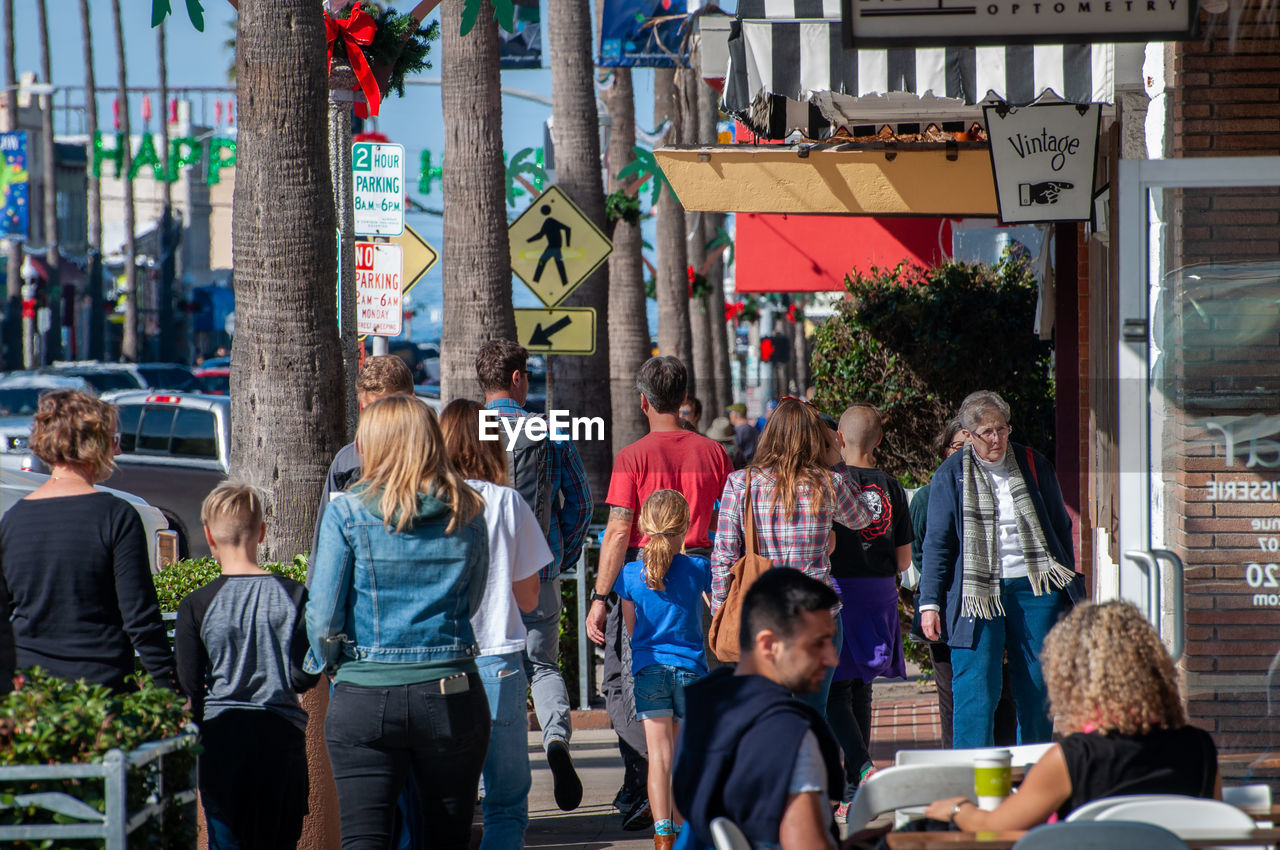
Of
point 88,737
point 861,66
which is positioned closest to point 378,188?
point 861,66

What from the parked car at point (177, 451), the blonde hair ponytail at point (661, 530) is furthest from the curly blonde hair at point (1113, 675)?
the parked car at point (177, 451)

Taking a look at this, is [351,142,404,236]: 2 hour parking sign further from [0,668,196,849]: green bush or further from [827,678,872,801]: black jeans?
[0,668,196,849]: green bush

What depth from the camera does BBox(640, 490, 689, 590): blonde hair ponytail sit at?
598cm

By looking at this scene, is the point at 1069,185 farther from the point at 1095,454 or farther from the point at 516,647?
the point at 516,647

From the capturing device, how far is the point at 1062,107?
25.1 feet

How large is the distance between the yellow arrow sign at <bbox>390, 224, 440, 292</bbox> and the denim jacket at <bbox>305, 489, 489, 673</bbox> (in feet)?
24.9

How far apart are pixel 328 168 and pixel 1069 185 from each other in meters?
3.78

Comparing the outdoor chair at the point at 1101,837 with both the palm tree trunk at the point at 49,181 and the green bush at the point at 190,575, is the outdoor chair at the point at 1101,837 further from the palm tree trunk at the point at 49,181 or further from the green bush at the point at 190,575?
the palm tree trunk at the point at 49,181

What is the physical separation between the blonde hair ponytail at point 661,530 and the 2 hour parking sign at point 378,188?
5093 millimetres

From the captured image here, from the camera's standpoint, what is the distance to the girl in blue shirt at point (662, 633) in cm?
600

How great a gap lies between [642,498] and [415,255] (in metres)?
6.09

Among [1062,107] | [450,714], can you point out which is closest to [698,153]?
[1062,107]

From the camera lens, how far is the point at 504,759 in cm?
505

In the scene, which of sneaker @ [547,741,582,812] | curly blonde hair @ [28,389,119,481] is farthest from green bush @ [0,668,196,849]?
sneaker @ [547,741,582,812]
